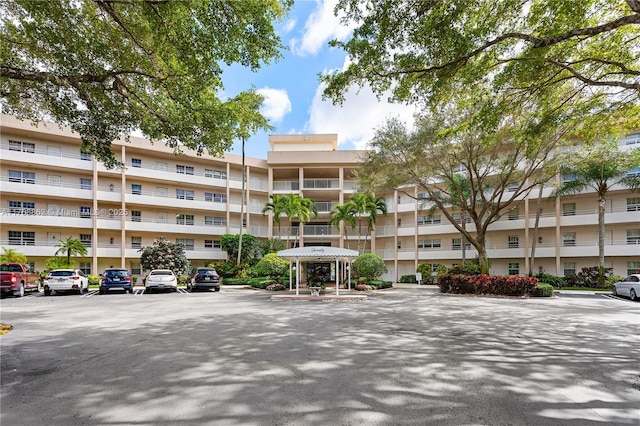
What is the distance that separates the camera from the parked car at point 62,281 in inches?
765

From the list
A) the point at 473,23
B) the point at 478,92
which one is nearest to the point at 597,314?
the point at 478,92

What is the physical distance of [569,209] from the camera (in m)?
31.2

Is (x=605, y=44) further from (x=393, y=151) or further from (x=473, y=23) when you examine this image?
(x=393, y=151)

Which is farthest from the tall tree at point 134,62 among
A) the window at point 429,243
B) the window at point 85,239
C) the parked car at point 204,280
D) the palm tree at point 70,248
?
the window at point 429,243

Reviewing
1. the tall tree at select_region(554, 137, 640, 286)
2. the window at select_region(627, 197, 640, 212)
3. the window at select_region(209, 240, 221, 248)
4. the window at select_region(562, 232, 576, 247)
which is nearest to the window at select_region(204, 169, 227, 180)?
the window at select_region(209, 240, 221, 248)

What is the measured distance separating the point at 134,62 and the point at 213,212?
28706 millimetres

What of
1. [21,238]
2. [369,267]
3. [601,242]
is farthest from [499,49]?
[21,238]

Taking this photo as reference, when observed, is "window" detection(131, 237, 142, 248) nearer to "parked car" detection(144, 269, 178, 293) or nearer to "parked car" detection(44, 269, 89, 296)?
"parked car" detection(144, 269, 178, 293)

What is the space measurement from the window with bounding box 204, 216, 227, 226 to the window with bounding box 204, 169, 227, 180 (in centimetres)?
442

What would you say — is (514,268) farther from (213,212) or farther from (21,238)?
(21,238)

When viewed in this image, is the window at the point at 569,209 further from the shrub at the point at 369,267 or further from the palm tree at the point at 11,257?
the palm tree at the point at 11,257

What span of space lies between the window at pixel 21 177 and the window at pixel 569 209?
46.6 meters

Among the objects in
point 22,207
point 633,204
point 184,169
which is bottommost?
point 633,204

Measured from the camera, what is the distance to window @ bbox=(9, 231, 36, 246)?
2974cm
